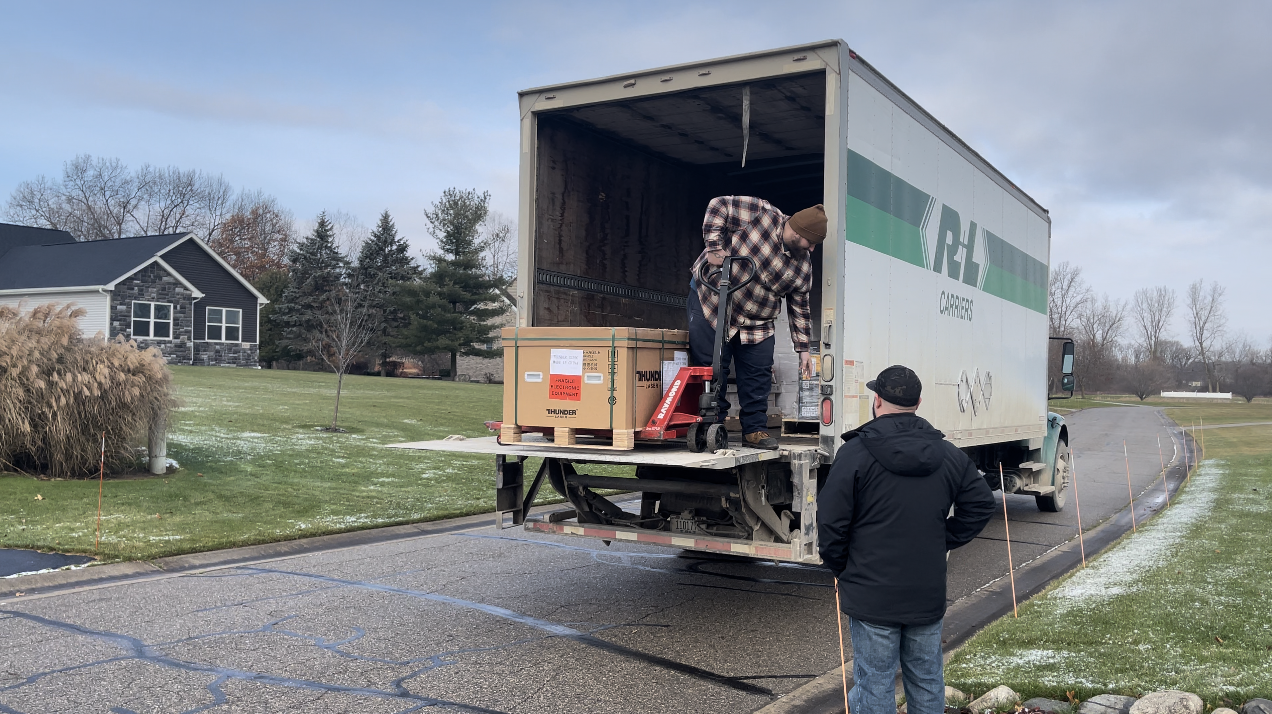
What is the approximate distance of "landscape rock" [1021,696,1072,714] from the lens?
4566 mm

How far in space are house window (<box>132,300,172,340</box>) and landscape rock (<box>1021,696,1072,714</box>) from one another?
115 ft

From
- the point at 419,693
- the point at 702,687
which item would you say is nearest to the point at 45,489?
the point at 419,693

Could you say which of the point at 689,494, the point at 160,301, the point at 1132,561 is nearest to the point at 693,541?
the point at 689,494

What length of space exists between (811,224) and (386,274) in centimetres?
4621

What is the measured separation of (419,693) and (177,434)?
11674mm

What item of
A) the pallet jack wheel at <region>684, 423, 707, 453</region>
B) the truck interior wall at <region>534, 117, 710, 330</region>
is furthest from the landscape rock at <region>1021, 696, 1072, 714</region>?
the truck interior wall at <region>534, 117, 710, 330</region>

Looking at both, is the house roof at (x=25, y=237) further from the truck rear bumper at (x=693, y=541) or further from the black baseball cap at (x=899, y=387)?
the black baseball cap at (x=899, y=387)

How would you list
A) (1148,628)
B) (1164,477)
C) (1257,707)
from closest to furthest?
(1257,707), (1148,628), (1164,477)

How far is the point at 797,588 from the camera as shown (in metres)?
7.99

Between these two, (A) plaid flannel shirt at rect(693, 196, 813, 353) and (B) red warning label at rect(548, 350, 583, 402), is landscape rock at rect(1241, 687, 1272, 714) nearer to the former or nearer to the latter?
(A) plaid flannel shirt at rect(693, 196, 813, 353)

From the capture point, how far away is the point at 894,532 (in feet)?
11.6

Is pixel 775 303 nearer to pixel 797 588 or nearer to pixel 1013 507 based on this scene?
pixel 797 588

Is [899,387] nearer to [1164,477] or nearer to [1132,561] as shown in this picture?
[1132,561]

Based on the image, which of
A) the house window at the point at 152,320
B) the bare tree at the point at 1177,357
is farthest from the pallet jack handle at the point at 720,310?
the bare tree at the point at 1177,357
